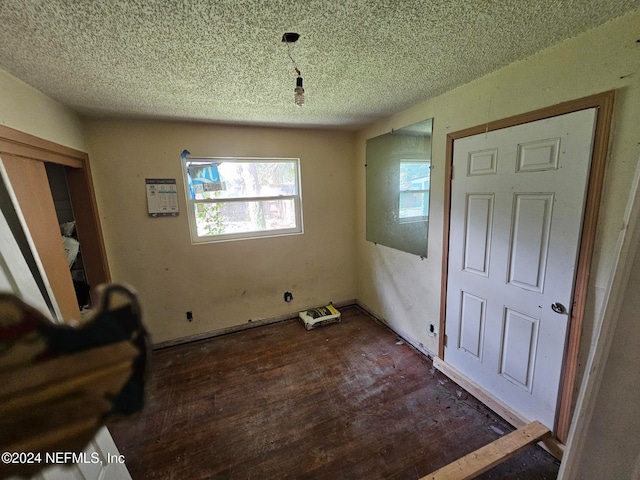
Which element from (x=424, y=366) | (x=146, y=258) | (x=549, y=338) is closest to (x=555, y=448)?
(x=549, y=338)

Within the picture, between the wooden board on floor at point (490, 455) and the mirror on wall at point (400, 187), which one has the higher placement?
the mirror on wall at point (400, 187)

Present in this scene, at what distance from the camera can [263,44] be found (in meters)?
1.21

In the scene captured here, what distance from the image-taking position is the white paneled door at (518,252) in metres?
1.33

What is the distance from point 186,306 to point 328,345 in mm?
1564

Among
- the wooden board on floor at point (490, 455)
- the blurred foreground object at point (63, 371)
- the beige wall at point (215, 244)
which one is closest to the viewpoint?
the blurred foreground object at point (63, 371)

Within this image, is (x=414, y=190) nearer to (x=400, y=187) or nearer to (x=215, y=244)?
(x=400, y=187)

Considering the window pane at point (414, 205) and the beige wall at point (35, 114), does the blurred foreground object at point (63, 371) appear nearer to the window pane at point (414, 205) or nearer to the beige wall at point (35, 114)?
the beige wall at point (35, 114)

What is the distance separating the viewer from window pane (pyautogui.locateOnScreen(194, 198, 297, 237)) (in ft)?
8.86

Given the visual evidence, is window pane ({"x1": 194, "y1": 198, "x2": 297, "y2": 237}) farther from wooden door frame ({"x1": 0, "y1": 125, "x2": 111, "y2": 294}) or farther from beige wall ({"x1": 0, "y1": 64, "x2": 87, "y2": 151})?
beige wall ({"x1": 0, "y1": 64, "x2": 87, "y2": 151})

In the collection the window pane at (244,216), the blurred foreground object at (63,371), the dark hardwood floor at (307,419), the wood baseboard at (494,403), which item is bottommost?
the dark hardwood floor at (307,419)

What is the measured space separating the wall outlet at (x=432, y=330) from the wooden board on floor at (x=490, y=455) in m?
0.82

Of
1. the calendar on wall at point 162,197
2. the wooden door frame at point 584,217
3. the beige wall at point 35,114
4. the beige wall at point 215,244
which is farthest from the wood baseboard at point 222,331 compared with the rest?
the wooden door frame at point 584,217

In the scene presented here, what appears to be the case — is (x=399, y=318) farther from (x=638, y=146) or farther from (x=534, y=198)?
(x=638, y=146)

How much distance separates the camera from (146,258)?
2.52 metres
